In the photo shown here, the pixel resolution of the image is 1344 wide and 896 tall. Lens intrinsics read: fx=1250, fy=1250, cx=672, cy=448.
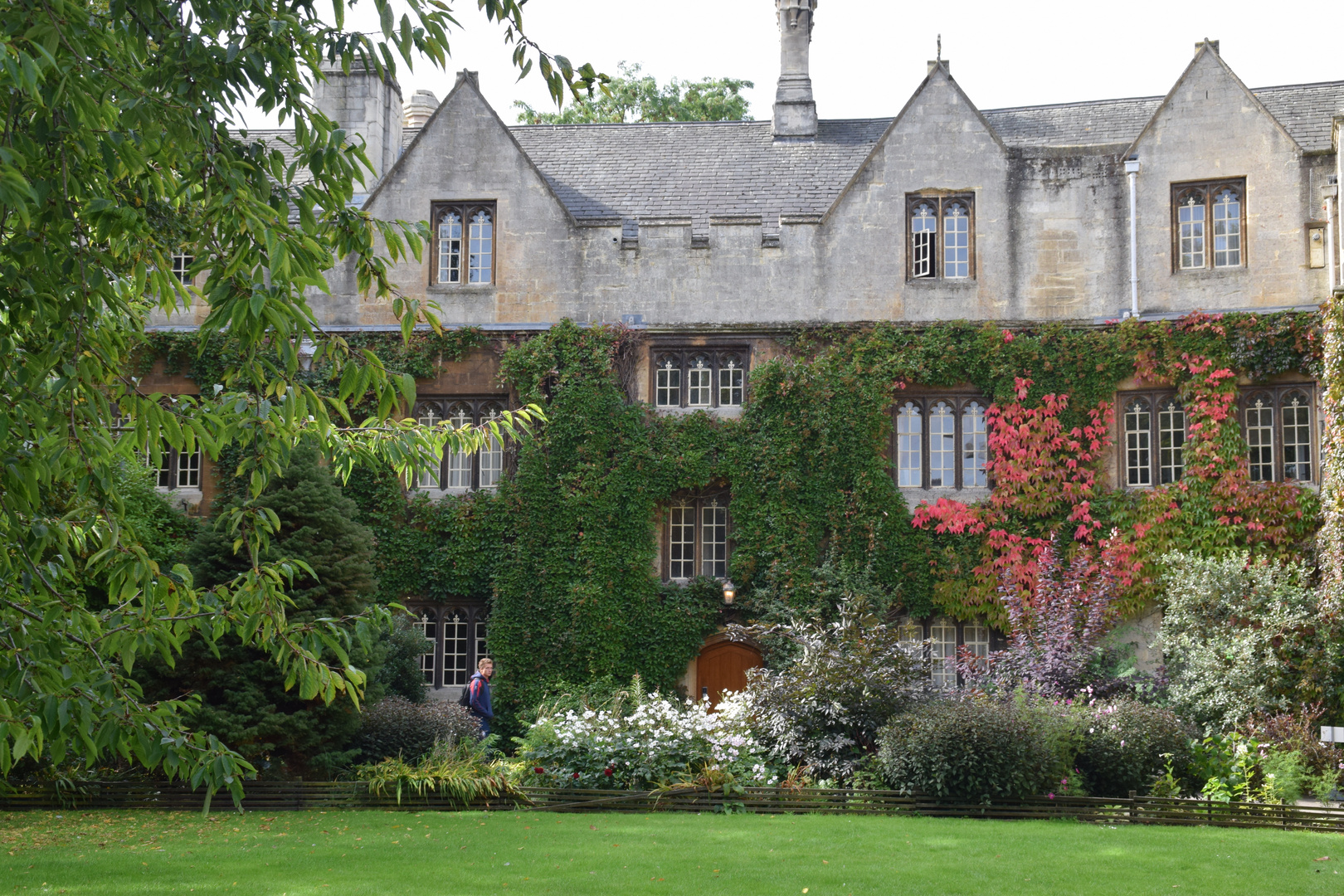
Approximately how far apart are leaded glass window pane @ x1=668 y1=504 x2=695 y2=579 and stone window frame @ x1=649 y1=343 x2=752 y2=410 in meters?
1.49

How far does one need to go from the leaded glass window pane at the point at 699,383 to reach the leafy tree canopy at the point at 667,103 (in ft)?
53.5

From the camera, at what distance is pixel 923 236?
1811 centimetres

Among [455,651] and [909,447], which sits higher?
[909,447]

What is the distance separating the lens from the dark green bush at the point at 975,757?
1189 cm

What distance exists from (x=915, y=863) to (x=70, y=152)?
753 cm

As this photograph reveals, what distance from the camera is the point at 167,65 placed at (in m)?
4.70

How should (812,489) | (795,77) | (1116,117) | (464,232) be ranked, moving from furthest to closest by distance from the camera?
1. (795,77)
2. (1116,117)
3. (464,232)
4. (812,489)

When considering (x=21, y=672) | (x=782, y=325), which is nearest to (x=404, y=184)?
(x=782, y=325)

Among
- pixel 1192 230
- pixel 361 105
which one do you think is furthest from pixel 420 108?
pixel 1192 230

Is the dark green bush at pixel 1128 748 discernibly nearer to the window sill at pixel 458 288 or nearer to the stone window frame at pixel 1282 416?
the stone window frame at pixel 1282 416

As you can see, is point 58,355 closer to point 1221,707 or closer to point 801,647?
point 801,647

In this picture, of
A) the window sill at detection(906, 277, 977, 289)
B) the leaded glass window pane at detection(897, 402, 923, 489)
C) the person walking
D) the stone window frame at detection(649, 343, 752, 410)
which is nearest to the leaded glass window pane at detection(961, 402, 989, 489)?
the leaded glass window pane at detection(897, 402, 923, 489)

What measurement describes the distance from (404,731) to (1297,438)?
1204 cm

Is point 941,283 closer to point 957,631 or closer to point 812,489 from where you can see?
point 812,489
